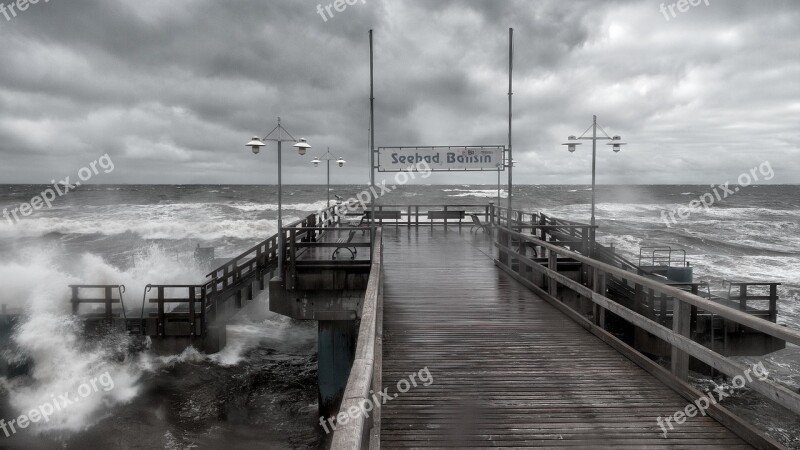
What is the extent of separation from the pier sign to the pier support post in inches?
195

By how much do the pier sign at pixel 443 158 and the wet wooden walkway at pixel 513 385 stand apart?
5.91 m

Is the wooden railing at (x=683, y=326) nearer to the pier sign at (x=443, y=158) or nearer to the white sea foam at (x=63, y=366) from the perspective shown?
the pier sign at (x=443, y=158)

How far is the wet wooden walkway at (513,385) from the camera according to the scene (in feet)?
14.7

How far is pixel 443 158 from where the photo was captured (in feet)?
49.7

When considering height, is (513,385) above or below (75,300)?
above

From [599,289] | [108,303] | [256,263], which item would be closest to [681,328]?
[599,289]

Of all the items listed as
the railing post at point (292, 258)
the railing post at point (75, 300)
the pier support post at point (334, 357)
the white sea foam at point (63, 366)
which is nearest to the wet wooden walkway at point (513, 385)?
the pier support post at point (334, 357)

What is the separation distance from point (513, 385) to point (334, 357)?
7.25m

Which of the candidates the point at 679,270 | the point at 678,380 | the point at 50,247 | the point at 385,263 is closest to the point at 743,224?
the point at 679,270

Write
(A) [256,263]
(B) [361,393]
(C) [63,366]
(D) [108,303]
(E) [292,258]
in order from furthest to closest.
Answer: (A) [256,263] → (C) [63,366] → (D) [108,303] → (E) [292,258] → (B) [361,393]

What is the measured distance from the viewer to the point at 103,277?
2423 centimetres

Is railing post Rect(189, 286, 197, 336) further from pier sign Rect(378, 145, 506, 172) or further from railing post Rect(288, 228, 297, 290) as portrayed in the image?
pier sign Rect(378, 145, 506, 172)

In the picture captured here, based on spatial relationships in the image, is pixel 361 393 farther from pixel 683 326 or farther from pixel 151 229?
pixel 151 229

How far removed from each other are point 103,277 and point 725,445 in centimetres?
2633
